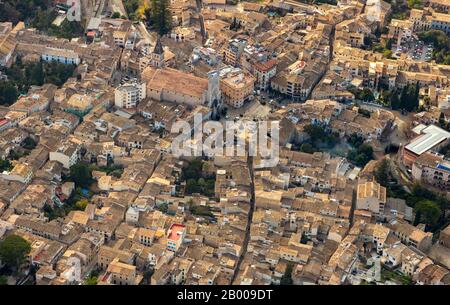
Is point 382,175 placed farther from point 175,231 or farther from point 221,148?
point 175,231

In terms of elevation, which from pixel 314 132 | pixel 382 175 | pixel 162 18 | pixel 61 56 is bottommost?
pixel 382 175

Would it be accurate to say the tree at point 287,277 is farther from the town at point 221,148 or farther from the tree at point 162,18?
A: the tree at point 162,18

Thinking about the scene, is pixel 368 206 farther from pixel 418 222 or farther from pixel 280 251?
pixel 280 251

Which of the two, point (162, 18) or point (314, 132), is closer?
point (314, 132)

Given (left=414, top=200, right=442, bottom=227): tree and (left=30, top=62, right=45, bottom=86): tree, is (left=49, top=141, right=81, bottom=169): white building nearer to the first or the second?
(left=30, top=62, right=45, bottom=86): tree

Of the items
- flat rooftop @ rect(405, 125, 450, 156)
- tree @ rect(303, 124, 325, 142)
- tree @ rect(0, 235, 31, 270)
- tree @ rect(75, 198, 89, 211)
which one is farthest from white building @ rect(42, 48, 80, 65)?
flat rooftop @ rect(405, 125, 450, 156)

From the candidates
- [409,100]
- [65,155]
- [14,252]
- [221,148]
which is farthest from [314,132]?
[14,252]

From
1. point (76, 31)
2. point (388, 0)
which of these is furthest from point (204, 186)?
point (388, 0)
